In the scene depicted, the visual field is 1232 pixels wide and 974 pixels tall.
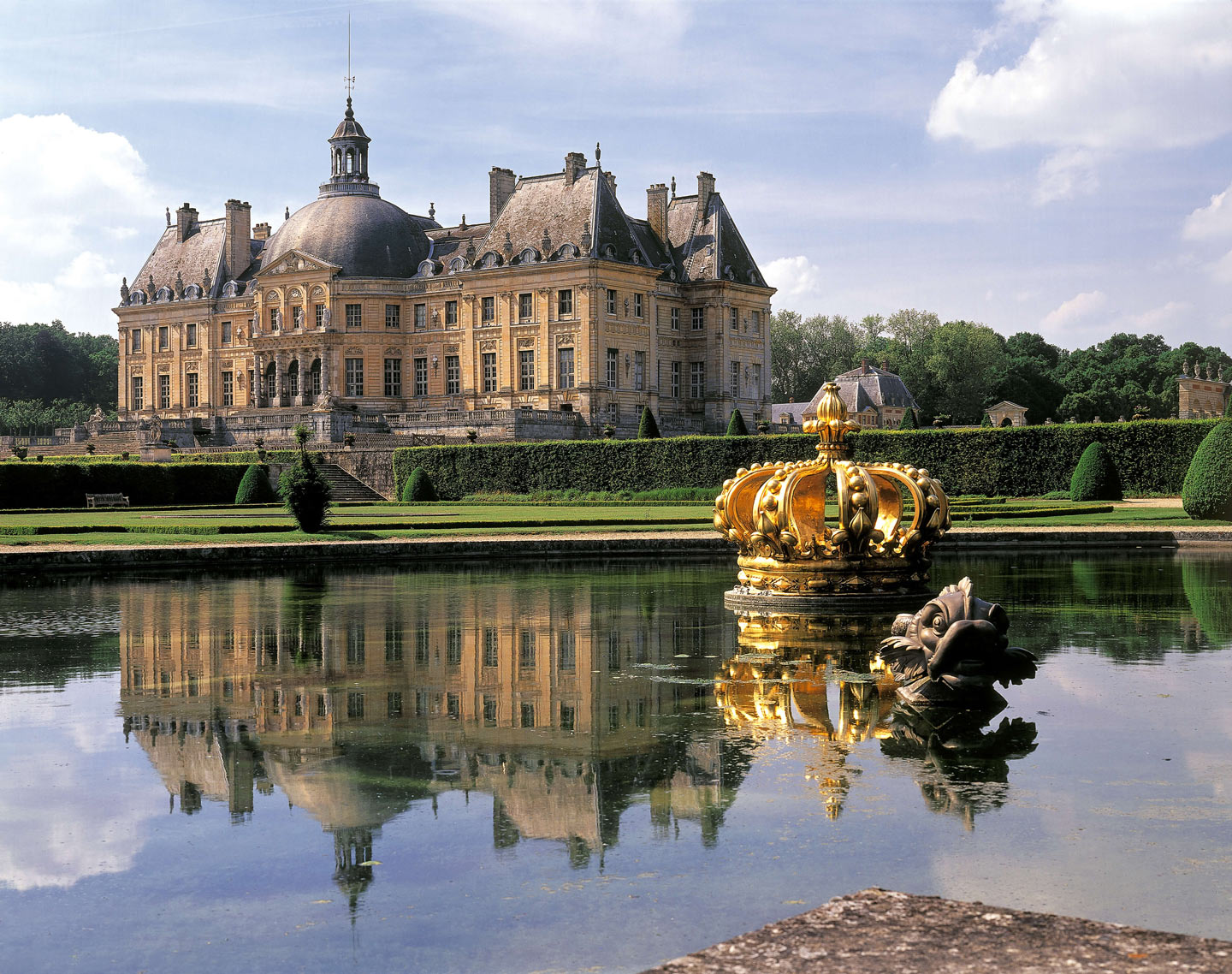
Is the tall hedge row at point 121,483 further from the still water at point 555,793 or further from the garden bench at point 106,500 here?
the still water at point 555,793

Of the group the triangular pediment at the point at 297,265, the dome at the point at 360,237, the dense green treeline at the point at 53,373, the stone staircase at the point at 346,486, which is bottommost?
the stone staircase at the point at 346,486

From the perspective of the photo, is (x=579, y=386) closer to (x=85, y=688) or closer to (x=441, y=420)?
(x=441, y=420)

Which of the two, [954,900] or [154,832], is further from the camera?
[154,832]

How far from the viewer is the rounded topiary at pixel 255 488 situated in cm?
4281

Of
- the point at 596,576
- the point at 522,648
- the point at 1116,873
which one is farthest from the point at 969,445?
the point at 1116,873

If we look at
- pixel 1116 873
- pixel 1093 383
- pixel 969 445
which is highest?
pixel 1093 383

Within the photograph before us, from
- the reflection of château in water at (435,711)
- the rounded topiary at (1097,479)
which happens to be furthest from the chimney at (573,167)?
the reflection of château in water at (435,711)

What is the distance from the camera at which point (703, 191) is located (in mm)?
71500

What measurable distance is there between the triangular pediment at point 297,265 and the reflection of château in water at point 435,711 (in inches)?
2284

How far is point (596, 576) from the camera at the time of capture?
19.3 m

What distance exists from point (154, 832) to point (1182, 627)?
380 inches

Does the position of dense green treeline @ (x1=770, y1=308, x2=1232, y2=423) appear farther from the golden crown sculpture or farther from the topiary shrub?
the golden crown sculpture

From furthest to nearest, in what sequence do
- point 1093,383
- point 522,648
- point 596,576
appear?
1. point 1093,383
2. point 596,576
3. point 522,648

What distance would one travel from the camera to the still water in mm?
4973
